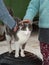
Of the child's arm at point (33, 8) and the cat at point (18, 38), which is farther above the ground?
the child's arm at point (33, 8)

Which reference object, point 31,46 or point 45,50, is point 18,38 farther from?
point 31,46

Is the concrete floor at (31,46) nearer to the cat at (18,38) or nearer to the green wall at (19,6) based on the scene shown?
the green wall at (19,6)

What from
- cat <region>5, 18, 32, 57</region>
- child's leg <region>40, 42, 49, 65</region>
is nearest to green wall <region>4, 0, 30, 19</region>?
cat <region>5, 18, 32, 57</region>

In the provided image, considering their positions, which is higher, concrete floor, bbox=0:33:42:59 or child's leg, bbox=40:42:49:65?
child's leg, bbox=40:42:49:65

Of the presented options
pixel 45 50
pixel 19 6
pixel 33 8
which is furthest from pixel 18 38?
pixel 19 6

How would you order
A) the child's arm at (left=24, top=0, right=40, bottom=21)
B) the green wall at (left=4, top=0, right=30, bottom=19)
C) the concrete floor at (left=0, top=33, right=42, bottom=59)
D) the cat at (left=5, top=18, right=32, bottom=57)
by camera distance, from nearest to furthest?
the child's arm at (left=24, top=0, right=40, bottom=21), the cat at (left=5, top=18, right=32, bottom=57), the concrete floor at (left=0, top=33, right=42, bottom=59), the green wall at (left=4, top=0, right=30, bottom=19)

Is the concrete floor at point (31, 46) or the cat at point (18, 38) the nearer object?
the cat at point (18, 38)

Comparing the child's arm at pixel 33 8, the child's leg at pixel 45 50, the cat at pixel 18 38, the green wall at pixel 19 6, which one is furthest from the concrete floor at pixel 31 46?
the child's arm at pixel 33 8

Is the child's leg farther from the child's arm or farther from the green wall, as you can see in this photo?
the green wall

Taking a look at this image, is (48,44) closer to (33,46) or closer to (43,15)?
(43,15)

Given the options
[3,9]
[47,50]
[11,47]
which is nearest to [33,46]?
[11,47]

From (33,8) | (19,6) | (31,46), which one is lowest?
(31,46)

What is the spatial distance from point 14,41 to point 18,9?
2291mm

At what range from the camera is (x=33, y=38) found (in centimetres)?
431
